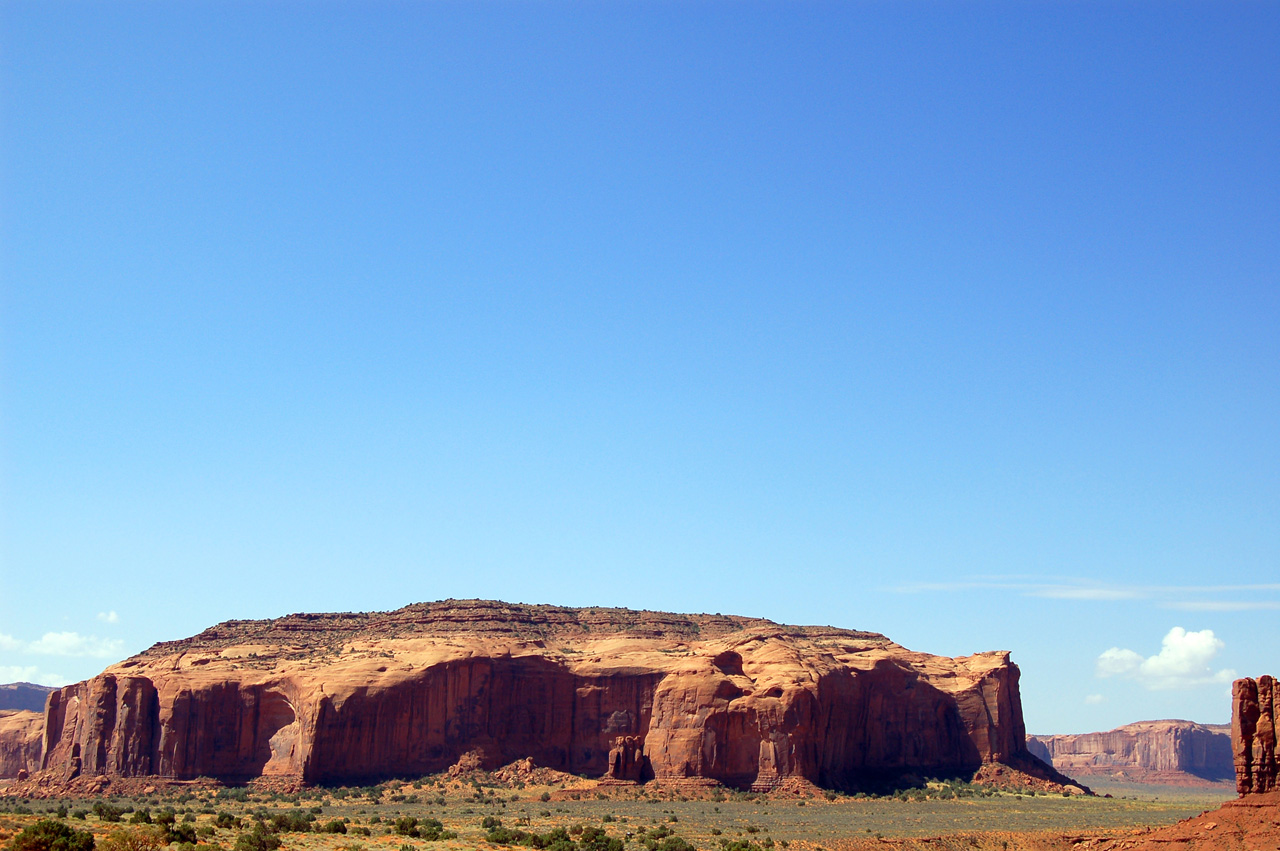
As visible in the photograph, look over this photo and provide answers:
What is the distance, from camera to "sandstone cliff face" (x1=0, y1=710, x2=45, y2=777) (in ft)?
341

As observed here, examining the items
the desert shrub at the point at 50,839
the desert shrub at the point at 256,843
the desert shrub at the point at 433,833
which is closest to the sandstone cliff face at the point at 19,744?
the desert shrub at the point at 433,833

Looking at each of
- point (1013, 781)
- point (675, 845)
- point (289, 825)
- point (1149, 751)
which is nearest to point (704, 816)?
point (675, 845)

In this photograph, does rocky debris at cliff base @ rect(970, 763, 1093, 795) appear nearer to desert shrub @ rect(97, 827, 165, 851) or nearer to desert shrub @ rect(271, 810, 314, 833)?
desert shrub @ rect(271, 810, 314, 833)

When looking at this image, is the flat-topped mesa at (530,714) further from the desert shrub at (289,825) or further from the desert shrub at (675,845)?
the desert shrub at (289,825)

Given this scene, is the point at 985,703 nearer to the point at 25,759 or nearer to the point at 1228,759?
the point at 25,759

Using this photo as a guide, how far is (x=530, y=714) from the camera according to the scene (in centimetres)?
8481

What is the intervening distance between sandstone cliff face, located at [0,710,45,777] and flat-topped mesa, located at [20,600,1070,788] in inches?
649

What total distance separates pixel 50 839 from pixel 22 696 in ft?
583

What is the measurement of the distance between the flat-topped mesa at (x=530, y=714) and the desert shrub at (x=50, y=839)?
154ft

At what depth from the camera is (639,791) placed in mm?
75438

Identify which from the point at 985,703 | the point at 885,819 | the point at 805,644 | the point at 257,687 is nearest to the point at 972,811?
the point at 885,819

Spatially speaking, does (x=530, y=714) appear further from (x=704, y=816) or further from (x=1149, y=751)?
(x=1149, y=751)

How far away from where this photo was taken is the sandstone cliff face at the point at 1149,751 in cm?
17350

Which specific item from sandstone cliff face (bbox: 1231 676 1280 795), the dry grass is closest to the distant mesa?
the dry grass
